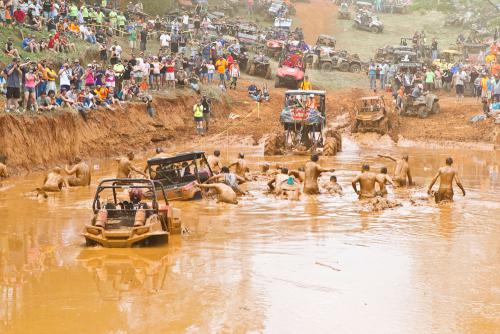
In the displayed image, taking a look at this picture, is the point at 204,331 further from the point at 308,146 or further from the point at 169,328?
the point at 308,146

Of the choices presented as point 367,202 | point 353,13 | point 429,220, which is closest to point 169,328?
Result: point 429,220

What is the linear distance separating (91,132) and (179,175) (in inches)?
337

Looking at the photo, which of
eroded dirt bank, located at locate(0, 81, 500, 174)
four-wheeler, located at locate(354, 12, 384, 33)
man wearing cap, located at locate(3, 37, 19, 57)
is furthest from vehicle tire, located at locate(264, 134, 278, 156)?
four-wheeler, located at locate(354, 12, 384, 33)

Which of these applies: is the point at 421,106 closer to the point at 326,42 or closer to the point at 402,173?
the point at 326,42

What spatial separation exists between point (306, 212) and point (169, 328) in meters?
8.69

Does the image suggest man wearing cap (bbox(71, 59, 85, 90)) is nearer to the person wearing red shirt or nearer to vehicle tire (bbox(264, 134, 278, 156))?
the person wearing red shirt

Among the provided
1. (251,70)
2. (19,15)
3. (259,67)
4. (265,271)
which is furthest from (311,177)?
(251,70)

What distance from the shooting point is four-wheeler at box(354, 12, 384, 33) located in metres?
58.4

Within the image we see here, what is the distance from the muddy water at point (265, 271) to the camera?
445 inches

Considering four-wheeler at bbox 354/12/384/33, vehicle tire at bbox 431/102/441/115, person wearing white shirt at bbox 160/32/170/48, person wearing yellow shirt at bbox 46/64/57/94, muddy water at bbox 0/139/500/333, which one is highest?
four-wheeler at bbox 354/12/384/33

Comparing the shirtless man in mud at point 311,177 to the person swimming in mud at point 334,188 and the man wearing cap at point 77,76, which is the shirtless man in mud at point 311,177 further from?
the man wearing cap at point 77,76

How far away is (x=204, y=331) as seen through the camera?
10.8 meters

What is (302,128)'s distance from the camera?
2969 centimetres

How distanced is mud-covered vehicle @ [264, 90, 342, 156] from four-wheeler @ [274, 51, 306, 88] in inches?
409
